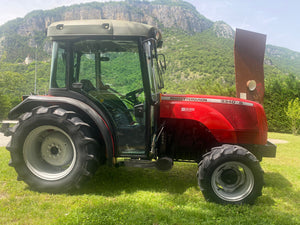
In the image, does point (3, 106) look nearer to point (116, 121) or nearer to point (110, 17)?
point (116, 121)

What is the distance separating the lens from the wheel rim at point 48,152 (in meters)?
3.19

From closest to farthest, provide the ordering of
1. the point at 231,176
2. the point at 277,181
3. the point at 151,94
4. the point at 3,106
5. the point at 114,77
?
the point at 231,176
the point at 151,94
the point at 114,77
the point at 277,181
the point at 3,106

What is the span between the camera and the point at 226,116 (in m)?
3.25

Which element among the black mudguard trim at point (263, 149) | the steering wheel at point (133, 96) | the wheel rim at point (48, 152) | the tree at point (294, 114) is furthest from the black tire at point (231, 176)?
the tree at point (294, 114)

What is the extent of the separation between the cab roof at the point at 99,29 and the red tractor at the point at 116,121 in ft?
0.04

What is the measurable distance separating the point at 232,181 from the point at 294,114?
11.3 meters

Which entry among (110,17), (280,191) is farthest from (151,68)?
(110,17)

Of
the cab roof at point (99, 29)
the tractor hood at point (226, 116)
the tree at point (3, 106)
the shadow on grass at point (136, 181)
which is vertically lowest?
the tree at point (3, 106)

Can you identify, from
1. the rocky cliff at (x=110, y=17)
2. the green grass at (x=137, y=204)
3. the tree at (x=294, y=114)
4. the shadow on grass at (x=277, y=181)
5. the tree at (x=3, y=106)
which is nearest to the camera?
the green grass at (x=137, y=204)

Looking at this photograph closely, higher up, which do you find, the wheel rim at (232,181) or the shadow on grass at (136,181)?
the wheel rim at (232,181)

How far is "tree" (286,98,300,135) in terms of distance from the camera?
1209 cm

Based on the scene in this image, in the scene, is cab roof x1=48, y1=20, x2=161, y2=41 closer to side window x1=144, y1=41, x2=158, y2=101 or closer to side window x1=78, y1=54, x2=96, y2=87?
side window x1=144, y1=41, x2=158, y2=101

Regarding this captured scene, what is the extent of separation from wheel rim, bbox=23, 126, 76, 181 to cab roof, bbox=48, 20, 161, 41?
4.36ft

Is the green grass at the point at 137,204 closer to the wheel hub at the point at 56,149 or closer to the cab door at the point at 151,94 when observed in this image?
the wheel hub at the point at 56,149
